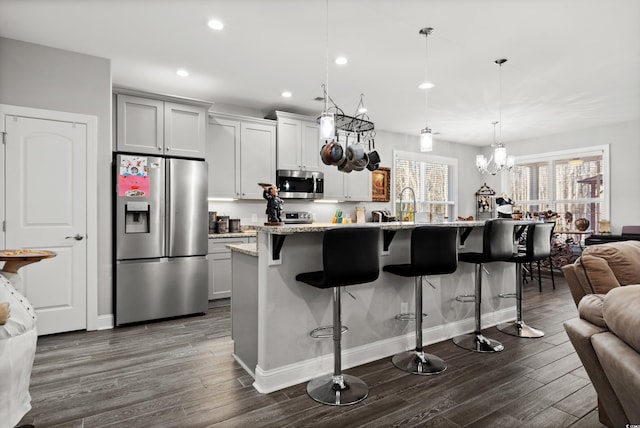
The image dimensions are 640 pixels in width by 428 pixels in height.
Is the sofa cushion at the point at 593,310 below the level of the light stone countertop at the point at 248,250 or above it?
below

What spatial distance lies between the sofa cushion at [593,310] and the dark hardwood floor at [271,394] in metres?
0.74

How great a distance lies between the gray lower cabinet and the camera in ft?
14.5

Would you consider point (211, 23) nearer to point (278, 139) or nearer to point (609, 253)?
point (278, 139)

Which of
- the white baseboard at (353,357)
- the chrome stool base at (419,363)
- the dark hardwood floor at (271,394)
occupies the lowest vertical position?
the dark hardwood floor at (271,394)

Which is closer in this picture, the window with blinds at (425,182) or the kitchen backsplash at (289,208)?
the kitchen backsplash at (289,208)

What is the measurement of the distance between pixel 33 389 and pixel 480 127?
6816 millimetres

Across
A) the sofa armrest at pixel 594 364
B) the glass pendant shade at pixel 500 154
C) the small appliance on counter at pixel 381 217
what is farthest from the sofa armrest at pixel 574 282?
the small appliance on counter at pixel 381 217

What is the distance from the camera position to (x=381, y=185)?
6.66 meters

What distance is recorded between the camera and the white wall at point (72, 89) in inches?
129

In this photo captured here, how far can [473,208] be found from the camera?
8.06m

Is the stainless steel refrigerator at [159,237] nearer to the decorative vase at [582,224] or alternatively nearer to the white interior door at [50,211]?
the white interior door at [50,211]

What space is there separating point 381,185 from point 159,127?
4.01 meters

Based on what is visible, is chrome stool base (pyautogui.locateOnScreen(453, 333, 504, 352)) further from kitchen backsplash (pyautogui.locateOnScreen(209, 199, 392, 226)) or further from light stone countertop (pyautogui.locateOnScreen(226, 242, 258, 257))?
kitchen backsplash (pyautogui.locateOnScreen(209, 199, 392, 226))

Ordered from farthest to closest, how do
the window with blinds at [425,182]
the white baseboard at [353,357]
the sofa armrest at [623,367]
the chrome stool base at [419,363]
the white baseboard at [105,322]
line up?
the window with blinds at [425,182] → the white baseboard at [105,322] → the chrome stool base at [419,363] → the white baseboard at [353,357] → the sofa armrest at [623,367]
